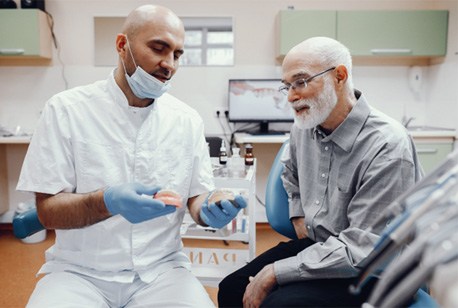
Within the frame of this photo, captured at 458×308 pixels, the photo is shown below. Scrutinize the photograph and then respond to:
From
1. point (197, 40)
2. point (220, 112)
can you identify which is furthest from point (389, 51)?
point (197, 40)

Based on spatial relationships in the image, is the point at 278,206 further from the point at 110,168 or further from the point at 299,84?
the point at 110,168

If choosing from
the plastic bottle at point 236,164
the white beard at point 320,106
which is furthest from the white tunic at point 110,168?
the plastic bottle at point 236,164

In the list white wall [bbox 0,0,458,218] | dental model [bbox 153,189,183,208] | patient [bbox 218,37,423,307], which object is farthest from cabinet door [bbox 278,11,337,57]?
dental model [bbox 153,189,183,208]

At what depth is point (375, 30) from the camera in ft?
11.1

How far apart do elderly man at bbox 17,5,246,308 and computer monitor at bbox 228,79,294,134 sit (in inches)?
85.8

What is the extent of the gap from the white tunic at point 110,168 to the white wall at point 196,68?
2389mm

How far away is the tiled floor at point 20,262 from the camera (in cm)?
232

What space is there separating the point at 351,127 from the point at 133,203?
2.47ft

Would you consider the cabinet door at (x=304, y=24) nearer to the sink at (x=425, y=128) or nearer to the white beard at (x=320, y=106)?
the sink at (x=425, y=128)

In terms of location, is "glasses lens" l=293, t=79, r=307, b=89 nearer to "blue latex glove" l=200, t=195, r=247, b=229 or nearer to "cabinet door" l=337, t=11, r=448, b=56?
"blue latex glove" l=200, t=195, r=247, b=229

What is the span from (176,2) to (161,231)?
2.88 metres

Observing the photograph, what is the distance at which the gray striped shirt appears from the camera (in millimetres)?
1154

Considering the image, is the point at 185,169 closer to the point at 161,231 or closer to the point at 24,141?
the point at 161,231

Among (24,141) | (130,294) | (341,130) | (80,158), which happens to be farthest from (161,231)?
(24,141)
